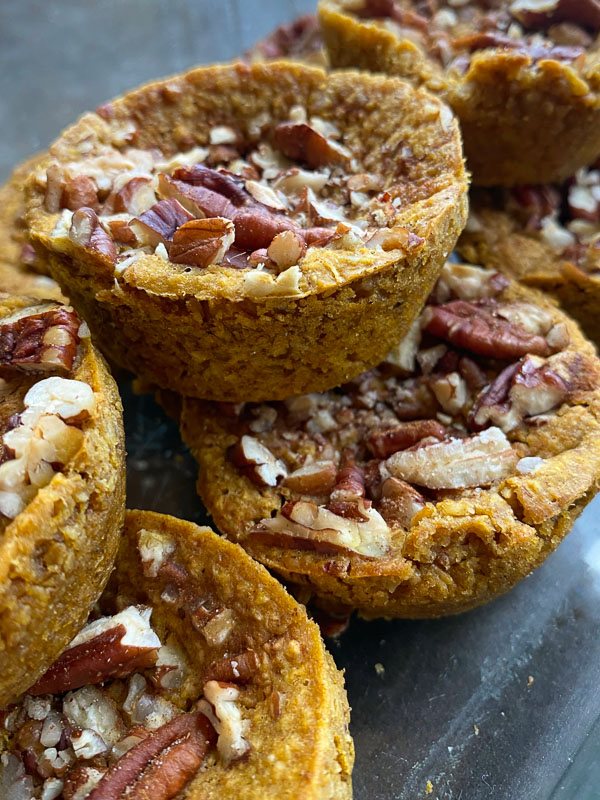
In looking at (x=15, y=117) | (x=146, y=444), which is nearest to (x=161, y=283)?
(x=146, y=444)

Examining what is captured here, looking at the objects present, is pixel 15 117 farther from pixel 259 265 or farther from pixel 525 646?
pixel 525 646

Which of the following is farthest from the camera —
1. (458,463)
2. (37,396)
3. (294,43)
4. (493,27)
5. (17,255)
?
(294,43)

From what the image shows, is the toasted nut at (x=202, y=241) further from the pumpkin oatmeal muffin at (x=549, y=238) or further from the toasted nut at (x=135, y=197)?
the pumpkin oatmeal muffin at (x=549, y=238)

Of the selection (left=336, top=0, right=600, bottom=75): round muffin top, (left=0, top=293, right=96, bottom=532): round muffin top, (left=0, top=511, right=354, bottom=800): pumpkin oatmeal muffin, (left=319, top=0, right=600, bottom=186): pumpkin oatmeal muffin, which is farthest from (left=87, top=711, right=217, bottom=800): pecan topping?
(left=336, top=0, right=600, bottom=75): round muffin top

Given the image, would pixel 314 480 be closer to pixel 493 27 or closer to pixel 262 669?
pixel 262 669

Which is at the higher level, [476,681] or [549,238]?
[549,238]

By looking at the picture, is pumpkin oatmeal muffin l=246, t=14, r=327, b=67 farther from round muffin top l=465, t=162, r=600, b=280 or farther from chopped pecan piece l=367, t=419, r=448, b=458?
chopped pecan piece l=367, t=419, r=448, b=458

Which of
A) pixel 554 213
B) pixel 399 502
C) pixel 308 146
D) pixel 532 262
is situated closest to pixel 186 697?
pixel 399 502
